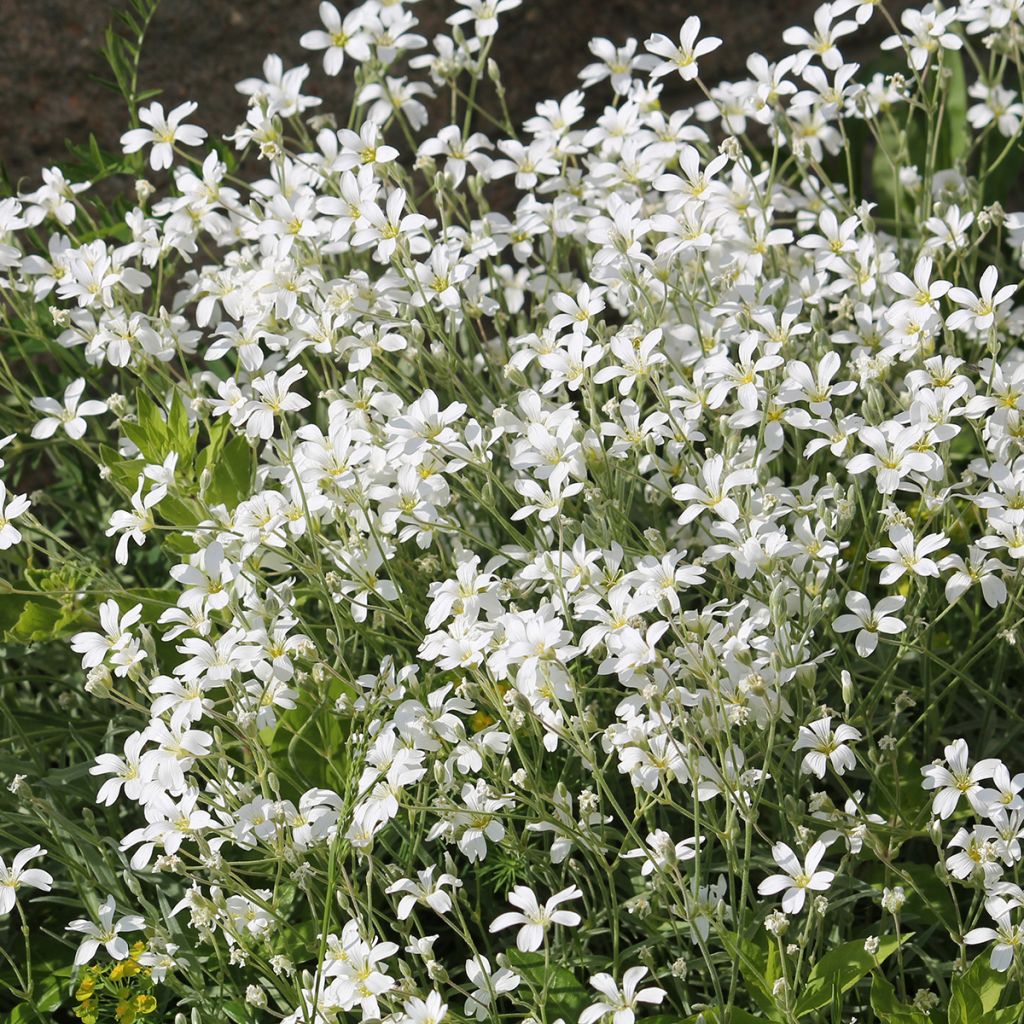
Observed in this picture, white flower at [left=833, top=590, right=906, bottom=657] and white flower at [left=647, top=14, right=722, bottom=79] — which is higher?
white flower at [left=647, top=14, right=722, bottom=79]

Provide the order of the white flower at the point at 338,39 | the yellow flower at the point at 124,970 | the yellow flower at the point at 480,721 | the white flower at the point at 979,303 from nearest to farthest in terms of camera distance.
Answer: the yellow flower at the point at 124,970 → the white flower at the point at 979,303 → the yellow flower at the point at 480,721 → the white flower at the point at 338,39

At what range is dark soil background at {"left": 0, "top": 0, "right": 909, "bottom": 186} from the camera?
3.02m

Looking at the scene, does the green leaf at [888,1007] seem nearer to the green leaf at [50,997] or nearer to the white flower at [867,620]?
the white flower at [867,620]

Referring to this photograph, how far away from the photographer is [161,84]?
10.2ft

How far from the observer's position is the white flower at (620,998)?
1.62 meters

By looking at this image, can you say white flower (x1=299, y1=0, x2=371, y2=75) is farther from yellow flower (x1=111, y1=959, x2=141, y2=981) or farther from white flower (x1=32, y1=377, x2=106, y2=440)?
yellow flower (x1=111, y1=959, x2=141, y2=981)

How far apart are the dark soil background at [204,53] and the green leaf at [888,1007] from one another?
2.31 m

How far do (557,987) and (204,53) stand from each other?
2229mm

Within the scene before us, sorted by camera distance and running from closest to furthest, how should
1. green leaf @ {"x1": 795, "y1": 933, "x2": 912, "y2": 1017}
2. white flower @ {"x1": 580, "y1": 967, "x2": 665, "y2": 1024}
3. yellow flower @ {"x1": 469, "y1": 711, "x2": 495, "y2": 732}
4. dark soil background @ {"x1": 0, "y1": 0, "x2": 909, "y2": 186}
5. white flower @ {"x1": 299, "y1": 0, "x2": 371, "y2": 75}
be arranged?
white flower @ {"x1": 580, "y1": 967, "x2": 665, "y2": 1024} < green leaf @ {"x1": 795, "y1": 933, "x2": 912, "y2": 1017} < yellow flower @ {"x1": 469, "y1": 711, "x2": 495, "y2": 732} < white flower @ {"x1": 299, "y1": 0, "x2": 371, "y2": 75} < dark soil background @ {"x1": 0, "y1": 0, "x2": 909, "y2": 186}

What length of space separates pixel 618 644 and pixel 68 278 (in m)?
1.15

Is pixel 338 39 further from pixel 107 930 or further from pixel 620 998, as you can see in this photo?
pixel 620 998

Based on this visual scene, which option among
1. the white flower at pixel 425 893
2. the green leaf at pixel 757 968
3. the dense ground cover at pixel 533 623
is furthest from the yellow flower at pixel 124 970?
the green leaf at pixel 757 968

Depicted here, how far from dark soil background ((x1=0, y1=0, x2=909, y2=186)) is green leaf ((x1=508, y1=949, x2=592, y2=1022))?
6.66ft

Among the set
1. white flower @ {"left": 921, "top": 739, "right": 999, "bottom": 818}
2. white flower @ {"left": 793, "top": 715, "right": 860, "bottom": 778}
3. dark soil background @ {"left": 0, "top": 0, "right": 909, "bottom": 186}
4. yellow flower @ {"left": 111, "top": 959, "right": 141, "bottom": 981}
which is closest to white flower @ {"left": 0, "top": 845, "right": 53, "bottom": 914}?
yellow flower @ {"left": 111, "top": 959, "right": 141, "bottom": 981}
